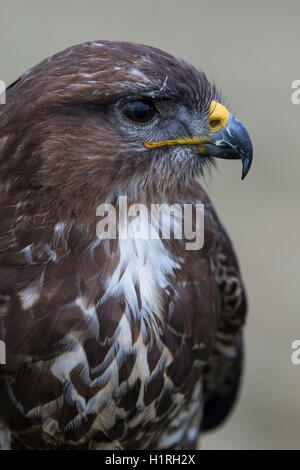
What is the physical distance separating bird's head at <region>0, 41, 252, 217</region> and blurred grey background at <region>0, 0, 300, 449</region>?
2779mm

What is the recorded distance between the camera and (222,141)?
2.88 metres

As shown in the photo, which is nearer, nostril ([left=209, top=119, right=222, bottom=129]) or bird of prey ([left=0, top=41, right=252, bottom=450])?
bird of prey ([left=0, top=41, right=252, bottom=450])

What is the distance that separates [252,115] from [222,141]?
216 inches

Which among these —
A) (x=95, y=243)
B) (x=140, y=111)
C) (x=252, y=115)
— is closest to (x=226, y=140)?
(x=140, y=111)

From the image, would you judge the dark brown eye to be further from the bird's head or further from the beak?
the beak

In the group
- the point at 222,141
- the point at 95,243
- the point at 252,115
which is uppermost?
the point at 252,115

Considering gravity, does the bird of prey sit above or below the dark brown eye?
below

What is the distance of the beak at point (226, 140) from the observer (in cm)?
287

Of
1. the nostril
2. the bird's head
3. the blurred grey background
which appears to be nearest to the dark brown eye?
the bird's head

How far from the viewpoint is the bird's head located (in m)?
2.73

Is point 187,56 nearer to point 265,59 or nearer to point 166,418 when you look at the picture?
point 265,59

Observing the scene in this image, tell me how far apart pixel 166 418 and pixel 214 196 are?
4.26 m

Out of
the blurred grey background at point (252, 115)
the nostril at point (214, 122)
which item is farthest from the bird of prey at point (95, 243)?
the blurred grey background at point (252, 115)

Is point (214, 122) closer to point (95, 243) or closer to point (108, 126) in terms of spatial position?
point (108, 126)
